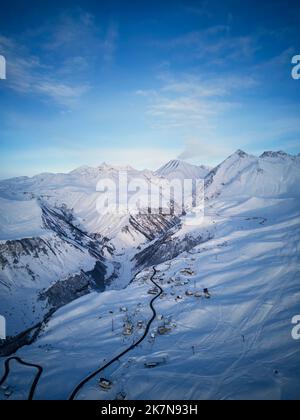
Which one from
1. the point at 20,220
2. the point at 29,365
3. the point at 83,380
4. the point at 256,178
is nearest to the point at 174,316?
the point at 83,380

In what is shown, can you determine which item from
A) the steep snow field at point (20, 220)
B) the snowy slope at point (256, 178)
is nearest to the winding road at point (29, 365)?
the steep snow field at point (20, 220)

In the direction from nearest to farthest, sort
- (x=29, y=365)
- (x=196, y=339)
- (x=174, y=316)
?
1. (x=196, y=339)
2. (x=29, y=365)
3. (x=174, y=316)

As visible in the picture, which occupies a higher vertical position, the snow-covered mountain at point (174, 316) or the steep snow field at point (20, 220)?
the steep snow field at point (20, 220)

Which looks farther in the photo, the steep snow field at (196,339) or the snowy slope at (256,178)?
the snowy slope at (256,178)

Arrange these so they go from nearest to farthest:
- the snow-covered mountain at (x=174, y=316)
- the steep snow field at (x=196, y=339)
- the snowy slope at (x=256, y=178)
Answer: the steep snow field at (x=196, y=339), the snow-covered mountain at (x=174, y=316), the snowy slope at (x=256, y=178)

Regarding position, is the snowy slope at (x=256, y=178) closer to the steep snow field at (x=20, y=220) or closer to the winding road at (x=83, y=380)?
the steep snow field at (x=20, y=220)

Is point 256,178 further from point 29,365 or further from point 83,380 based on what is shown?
point 83,380

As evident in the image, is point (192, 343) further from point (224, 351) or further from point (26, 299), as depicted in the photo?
point (26, 299)

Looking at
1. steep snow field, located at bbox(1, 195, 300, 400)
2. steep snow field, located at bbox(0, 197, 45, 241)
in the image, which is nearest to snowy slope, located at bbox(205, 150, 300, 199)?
steep snow field, located at bbox(0, 197, 45, 241)

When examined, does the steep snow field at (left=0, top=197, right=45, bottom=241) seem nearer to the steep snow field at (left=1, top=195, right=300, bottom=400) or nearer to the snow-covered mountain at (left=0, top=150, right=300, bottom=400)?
the snow-covered mountain at (left=0, top=150, right=300, bottom=400)
